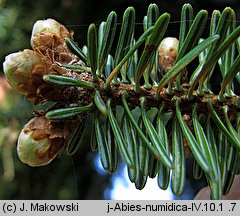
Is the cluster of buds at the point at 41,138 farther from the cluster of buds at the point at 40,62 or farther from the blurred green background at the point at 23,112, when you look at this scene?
the blurred green background at the point at 23,112

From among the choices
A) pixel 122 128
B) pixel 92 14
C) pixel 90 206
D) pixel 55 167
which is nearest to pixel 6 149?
pixel 55 167

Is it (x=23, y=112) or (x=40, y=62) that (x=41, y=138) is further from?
(x=23, y=112)

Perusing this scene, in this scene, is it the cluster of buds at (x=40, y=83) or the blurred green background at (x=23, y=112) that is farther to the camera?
the blurred green background at (x=23, y=112)

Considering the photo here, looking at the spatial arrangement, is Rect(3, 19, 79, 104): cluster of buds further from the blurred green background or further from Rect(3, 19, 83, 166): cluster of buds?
the blurred green background

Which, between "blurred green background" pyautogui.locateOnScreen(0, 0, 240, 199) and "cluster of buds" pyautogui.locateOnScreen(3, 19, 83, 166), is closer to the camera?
"cluster of buds" pyautogui.locateOnScreen(3, 19, 83, 166)

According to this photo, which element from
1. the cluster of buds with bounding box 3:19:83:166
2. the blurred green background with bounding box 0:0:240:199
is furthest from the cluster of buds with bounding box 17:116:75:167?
the blurred green background with bounding box 0:0:240:199

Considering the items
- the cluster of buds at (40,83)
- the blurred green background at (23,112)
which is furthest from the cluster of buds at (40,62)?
the blurred green background at (23,112)

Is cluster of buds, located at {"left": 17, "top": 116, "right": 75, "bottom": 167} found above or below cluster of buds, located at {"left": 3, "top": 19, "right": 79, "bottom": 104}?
below
